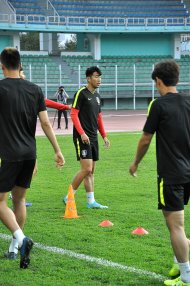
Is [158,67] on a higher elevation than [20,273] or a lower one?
higher

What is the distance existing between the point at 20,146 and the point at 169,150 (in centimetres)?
151

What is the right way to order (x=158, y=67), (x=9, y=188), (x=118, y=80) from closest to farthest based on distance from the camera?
(x=158, y=67)
(x=9, y=188)
(x=118, y=80)

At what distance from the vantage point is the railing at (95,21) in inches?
1724

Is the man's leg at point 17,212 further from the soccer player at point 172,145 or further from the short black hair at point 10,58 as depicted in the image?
the soccer player at point 172,145

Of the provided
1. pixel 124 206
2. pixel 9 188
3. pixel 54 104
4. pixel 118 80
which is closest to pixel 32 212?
pixel 124 206

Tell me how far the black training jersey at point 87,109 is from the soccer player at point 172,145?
3774mm

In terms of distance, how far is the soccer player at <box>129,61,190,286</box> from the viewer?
15.9 ft

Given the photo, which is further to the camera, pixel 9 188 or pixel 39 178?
pixel 39 178

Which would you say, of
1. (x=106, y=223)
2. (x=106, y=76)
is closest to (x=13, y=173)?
(x=106, y=223)

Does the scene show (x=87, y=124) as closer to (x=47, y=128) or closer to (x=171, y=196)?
(x=47, y=128)

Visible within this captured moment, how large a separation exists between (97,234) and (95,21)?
41.4 metres

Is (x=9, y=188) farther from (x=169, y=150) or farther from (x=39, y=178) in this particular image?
(x=39, y=178)

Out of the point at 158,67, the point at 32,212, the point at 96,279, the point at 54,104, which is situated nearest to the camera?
the point at 158,67

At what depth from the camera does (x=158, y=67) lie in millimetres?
4867
